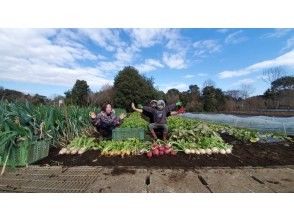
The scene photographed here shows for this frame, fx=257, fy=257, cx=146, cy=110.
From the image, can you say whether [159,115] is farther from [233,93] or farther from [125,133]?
[233,93]

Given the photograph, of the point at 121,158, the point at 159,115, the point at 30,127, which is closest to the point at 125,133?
the point at 159,115

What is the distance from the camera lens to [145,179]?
361cm

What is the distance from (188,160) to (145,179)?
1.25m

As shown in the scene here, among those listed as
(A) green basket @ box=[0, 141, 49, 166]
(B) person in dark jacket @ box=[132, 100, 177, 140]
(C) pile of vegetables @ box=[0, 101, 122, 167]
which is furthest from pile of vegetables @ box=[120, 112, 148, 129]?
(A) green basket @ box=[0, 141, 49, 166]

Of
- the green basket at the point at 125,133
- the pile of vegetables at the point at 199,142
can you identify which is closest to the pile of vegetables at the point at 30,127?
the green basket at the point at 125,133

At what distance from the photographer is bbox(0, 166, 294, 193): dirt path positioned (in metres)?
3.31

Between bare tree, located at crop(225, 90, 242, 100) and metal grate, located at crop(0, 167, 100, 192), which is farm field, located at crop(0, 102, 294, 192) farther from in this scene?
bare tree, located at crop(225, 90, 242, 100)

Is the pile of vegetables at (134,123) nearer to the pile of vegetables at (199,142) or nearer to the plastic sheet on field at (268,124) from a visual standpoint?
the pile of vegetables at (199,142)

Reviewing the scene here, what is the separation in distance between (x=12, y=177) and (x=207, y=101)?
39.2m

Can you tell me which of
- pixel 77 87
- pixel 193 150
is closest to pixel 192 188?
pixel 193 150

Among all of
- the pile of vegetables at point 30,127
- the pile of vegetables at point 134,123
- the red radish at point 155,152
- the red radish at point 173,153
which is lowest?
the red radish at point 173,153

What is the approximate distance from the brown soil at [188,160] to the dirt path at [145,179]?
263 millimetres

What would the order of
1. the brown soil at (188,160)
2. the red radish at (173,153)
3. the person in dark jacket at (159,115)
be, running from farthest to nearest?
the person in dark jacket at (159,115)
the red radish at (173,153)
the brown soil at (188,160)

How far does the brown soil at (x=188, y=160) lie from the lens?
4361 millimetres
